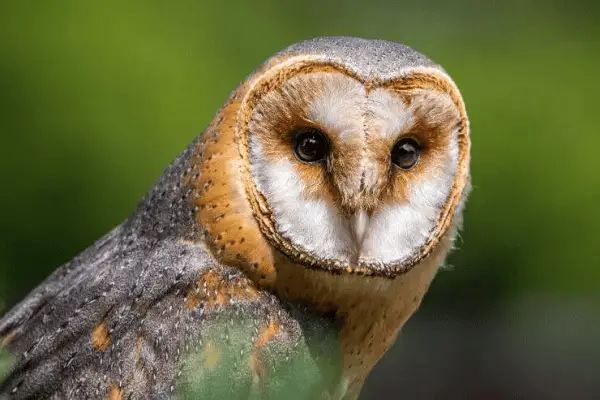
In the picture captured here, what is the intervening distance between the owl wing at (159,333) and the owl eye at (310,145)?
251 mm

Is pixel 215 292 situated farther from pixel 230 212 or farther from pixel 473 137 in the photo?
pixel 473 137

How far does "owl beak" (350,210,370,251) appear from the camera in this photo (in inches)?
64.7

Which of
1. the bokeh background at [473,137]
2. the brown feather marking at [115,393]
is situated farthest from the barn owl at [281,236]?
the bokeh background at [473,137]

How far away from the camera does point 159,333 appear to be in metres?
1.68

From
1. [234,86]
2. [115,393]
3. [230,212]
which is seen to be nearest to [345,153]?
[230,212]

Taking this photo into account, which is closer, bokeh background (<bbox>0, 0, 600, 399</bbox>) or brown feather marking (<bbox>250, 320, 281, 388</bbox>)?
brown feather marking (<bbox>250, 320, 281, 388</bbox>)

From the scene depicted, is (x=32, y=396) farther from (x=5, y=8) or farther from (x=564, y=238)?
(x=564, y=238)

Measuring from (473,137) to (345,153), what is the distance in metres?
2.26

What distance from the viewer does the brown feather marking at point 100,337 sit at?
5.64ft

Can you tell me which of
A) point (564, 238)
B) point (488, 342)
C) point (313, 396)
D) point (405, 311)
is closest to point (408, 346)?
point (488, 342)

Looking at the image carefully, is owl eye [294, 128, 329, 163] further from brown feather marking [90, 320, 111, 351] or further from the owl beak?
brown feather marking [90, 320, 111, 351]

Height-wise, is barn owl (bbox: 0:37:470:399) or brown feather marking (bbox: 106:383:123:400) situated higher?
barn owl (bbox: 0:37:470:399)

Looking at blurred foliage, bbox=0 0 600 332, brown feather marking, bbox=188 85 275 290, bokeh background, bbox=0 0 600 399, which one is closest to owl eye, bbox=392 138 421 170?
brown feather marking, bbox=188 85 275 290

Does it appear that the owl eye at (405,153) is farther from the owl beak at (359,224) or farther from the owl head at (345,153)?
the owl beak at (359,224)
